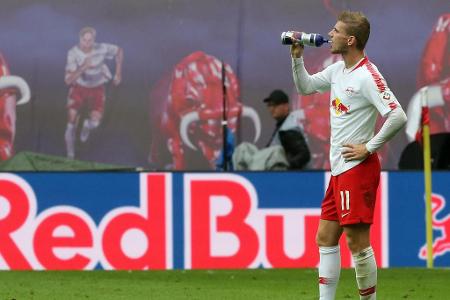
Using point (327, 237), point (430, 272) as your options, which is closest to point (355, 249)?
point (327, 237)

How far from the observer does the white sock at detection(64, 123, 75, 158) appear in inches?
524

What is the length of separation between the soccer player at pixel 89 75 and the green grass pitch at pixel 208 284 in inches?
69.2

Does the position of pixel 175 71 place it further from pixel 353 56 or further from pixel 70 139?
pixel 353 56

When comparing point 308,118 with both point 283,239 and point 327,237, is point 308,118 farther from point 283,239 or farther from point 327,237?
point 327,237

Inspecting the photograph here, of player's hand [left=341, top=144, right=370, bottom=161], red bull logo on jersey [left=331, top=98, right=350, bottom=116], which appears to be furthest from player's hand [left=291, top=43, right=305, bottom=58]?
player's hand [left=341, top=144, right=370, bottom=161]

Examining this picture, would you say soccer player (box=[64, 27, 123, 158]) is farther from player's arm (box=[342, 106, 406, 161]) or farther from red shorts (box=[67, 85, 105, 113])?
player's arm (box=[342, 106, 406, 161])

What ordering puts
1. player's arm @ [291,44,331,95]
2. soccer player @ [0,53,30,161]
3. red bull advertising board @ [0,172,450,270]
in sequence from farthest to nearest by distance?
1. soccer player @ [0,53,30,161]
2. red bull advertising board @ [0,172,450,270]
3. player's arm @ [291,44,331,95]

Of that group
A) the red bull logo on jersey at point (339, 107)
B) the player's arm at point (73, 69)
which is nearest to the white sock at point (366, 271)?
the red bull logo on jersey at point (339, 107)

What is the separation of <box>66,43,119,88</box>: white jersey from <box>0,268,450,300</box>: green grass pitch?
202 centimetres

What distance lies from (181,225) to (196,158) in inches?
31.0

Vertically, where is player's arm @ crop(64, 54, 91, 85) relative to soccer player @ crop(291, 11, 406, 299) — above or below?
above

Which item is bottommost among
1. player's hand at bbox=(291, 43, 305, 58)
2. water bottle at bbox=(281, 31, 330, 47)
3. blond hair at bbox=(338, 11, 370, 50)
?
player's hand at bbox=(291, 43, 305, 58)

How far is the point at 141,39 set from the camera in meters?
13.3

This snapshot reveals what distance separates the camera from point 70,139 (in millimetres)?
13328
